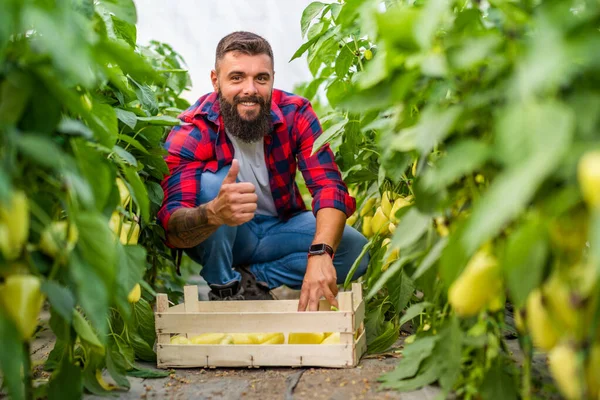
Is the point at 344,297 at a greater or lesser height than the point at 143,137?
lesser

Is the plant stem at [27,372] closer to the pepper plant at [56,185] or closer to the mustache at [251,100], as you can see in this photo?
the pepper plant at [56,185]

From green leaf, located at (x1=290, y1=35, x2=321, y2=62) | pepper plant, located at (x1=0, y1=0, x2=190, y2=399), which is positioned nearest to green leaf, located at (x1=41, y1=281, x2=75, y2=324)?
pepper plant, located at (x1=0, y1=0, x2=190, y2=399)

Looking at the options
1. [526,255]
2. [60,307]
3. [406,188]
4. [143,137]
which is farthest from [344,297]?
[526,255]

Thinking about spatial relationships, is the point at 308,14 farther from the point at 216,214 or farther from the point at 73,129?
the point at 73,129

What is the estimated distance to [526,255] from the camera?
809mm

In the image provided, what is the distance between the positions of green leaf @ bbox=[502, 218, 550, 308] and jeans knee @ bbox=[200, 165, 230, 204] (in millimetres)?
1549

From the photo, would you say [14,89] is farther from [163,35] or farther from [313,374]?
[163,35]

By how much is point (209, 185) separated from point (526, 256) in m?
1.59

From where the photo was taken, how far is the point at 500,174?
0.93 meters

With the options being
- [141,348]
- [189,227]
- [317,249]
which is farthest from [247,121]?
[141,348]

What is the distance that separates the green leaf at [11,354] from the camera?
0.90m

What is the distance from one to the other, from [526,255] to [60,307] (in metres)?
0.65

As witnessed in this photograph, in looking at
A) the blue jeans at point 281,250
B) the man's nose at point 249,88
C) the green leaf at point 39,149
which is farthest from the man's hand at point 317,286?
the green leaf at point 39,149

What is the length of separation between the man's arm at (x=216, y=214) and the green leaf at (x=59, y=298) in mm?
921
